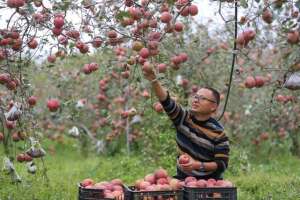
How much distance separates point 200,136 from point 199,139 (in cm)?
2

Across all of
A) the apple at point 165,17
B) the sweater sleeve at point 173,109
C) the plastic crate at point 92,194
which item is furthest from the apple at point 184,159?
the apple at point 165,17

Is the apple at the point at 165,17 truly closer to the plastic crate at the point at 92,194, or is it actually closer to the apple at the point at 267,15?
the apple at the point at 267,15

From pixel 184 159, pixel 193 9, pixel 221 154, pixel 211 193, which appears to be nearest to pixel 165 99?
pixel 184 159

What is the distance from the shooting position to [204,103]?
461 centimetres

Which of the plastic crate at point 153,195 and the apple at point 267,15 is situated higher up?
the apple at point 267,15

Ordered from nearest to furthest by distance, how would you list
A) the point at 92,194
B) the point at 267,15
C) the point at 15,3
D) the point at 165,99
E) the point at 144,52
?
1. the point at 92,194
2. the point at 15,3
3. the point at 267,15
4. the point at 144,52
5. the point at 165,99

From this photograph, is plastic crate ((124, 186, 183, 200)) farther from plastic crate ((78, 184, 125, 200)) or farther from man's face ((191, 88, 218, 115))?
man's face ((191, 88, 218, 115))

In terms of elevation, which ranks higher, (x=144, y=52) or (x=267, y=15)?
(x=267, y=15)

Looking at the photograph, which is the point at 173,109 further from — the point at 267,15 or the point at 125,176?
the point at 125,176

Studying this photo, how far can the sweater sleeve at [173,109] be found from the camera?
14.8 ft

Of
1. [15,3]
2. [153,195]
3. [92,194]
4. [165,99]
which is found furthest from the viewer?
[165,99]

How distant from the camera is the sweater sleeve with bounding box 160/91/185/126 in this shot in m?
4.50

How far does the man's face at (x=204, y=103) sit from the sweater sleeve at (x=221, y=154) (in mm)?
229

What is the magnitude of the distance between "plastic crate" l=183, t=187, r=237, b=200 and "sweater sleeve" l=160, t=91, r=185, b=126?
816mm
